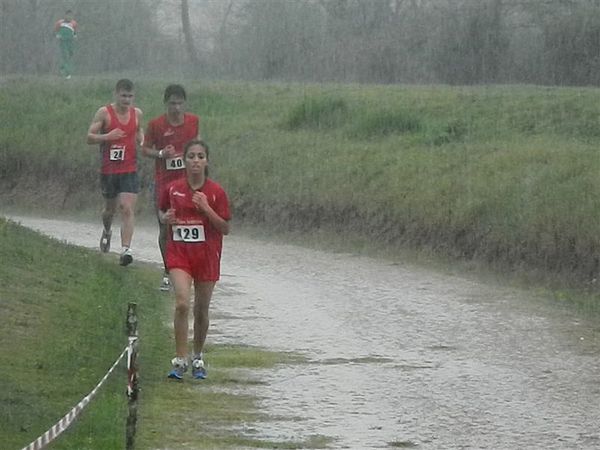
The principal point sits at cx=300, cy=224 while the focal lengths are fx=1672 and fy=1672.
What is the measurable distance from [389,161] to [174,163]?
9339mm

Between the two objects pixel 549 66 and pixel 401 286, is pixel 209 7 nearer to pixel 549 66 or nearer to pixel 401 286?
pixel 549 66

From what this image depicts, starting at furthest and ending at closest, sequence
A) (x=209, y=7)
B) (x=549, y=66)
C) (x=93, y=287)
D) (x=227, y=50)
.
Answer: (x=209, y=7)
(x=227, y=50)
(x=549, y=66)
(x=93, y=287)

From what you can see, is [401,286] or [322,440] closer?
[322,440]

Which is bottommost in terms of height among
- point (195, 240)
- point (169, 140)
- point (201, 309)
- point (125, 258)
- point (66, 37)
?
point (125, 258)

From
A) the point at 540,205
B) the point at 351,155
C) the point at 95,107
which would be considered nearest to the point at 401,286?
the point at 540,205

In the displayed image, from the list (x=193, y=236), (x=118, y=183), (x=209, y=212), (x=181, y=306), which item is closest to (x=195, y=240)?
(x=193, y=236)

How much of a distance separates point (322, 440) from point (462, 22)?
94.0ft

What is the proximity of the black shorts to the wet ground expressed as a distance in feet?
4.88

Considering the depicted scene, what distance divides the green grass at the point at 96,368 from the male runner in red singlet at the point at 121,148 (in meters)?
1.37

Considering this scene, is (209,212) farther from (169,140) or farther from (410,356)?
(169,140)

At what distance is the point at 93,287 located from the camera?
1611cm

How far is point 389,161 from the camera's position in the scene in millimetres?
25281

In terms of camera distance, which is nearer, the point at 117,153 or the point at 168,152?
the point at 168,152

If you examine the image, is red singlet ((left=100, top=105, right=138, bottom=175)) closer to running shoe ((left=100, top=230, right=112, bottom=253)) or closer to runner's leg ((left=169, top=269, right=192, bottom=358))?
running shoe ((left=100, top=230, right=112, bottom=253))
